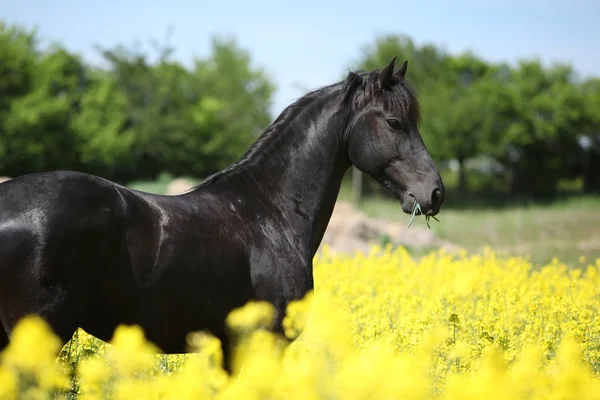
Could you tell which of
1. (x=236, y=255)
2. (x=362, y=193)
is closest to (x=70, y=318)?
(x=236, y=255)

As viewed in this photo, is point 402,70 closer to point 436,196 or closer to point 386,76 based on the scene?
point 386,76

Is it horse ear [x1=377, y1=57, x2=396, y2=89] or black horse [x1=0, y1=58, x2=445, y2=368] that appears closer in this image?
black horse [x1=0, y1=58, x2=445, y2=368]

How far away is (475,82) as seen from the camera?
4862cm

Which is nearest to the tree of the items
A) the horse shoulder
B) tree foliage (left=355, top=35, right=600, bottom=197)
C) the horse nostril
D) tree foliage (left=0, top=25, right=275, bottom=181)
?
tree foliage (left=0, top=25, right=275, bottom=181)

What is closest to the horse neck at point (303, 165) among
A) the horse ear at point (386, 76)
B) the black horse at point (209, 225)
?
the black horse at point (209, 225)

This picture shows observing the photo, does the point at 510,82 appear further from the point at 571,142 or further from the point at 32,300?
the point at 32,300

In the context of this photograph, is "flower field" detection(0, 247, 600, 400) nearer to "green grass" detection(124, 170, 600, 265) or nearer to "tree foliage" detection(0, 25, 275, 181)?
"green grass" detection(124, 170, 600, 265)

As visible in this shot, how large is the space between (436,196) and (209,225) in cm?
157

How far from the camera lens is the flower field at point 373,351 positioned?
83.7 inches

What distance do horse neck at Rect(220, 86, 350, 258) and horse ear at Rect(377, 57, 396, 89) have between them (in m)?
0.31

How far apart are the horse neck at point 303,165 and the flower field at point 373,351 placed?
1.96 ft

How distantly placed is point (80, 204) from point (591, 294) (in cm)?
578

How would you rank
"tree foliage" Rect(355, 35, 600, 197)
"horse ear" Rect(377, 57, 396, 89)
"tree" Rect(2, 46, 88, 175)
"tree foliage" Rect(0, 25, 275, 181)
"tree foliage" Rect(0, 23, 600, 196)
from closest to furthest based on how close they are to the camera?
"horse ear" Rect(377, 57, 396, 89) < "tree" Rect(2, 46, 88, 175) < "tree foliage" Rect(0, 25, 275, 181) < "tree foliage" Rect(0, 23, 600, 196) < "tree foliage" Rect(355, 35, 600, 197)

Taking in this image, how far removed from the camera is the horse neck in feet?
14.6
